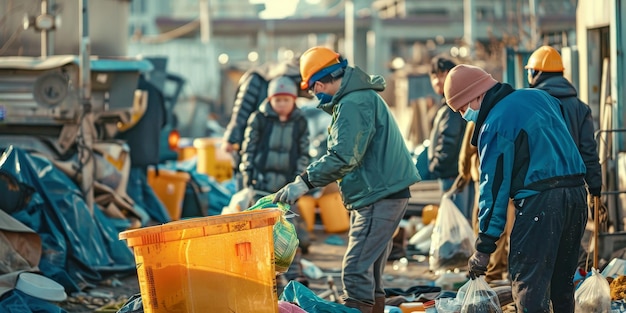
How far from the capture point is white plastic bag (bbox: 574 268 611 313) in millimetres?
7742

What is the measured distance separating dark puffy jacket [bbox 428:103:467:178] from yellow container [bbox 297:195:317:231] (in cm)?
406

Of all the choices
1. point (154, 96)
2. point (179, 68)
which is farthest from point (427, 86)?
point (154, 96)

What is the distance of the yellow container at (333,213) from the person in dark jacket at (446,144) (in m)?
4.00

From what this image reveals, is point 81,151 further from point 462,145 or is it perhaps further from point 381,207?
point 381,207

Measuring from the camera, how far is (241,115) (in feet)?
41.3

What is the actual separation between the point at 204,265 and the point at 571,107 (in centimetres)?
391

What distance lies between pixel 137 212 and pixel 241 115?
6.26ft

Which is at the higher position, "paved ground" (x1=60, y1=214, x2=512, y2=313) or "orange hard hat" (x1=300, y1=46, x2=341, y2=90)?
"orange hard hat" (x1=300, y1=46, x2=341, y2=90)

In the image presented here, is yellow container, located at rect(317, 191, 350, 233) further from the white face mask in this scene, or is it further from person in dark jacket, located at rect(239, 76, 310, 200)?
the white face mask

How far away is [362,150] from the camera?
773 centimetres

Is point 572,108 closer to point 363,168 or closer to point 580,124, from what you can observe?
point 580,124

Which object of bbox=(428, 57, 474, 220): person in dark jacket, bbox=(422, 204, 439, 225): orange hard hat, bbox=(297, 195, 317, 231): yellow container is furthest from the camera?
bbox=(297, 195, 317, 231): yellow container

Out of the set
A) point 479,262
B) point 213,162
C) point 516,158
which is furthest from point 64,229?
point 213,162

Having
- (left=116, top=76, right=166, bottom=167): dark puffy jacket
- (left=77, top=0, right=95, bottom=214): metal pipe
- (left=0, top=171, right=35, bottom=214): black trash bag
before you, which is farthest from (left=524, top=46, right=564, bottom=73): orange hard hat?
(left=116, top=76, right=166, bottom=167): dark puffy jacket
